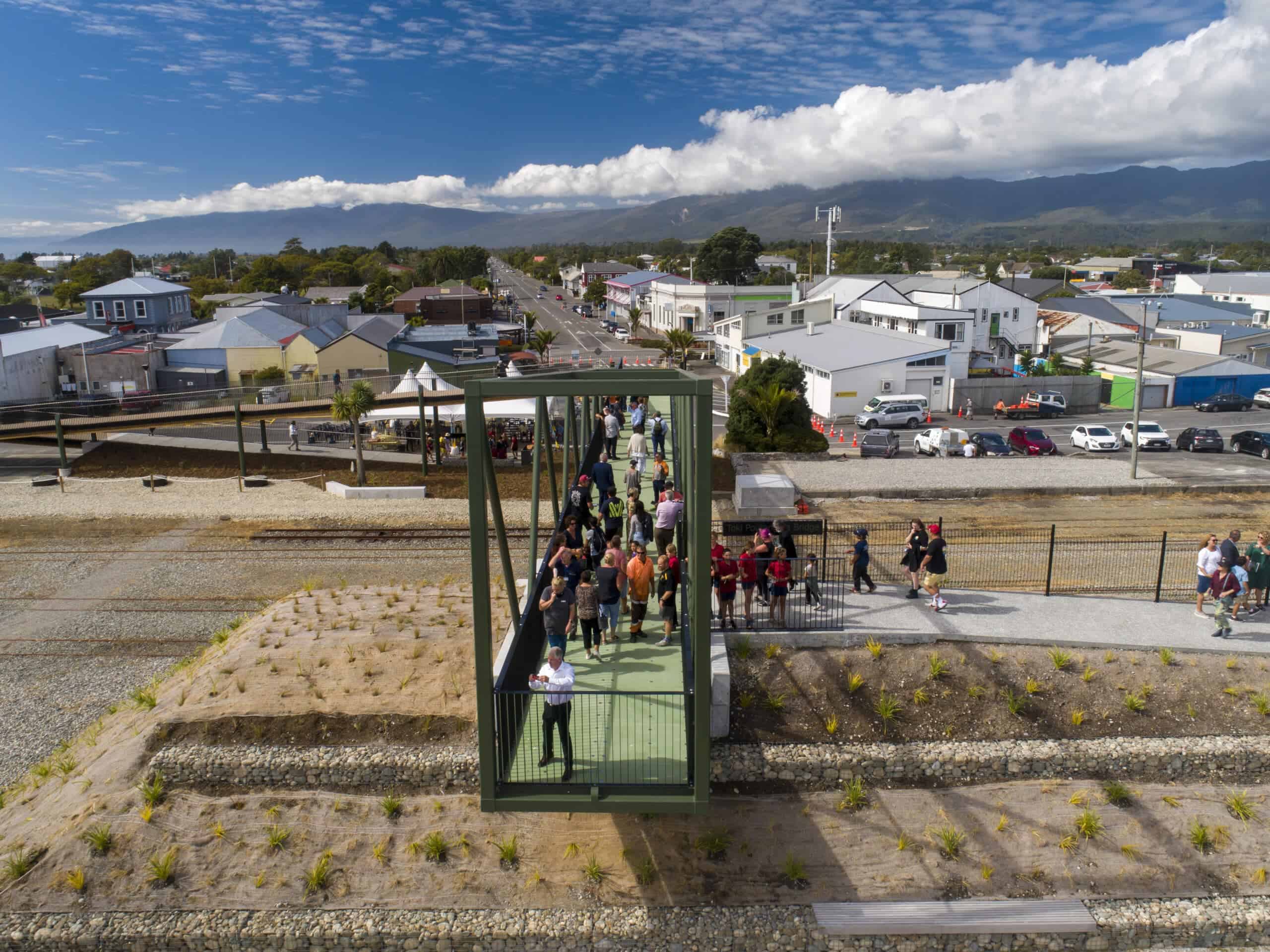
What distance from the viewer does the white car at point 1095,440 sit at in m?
30.7

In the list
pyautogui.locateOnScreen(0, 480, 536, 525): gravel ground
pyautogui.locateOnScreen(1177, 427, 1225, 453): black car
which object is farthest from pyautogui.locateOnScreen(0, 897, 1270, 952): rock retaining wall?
pyautogui.locateOnScreen(1177, 427, 1225, 453): black car

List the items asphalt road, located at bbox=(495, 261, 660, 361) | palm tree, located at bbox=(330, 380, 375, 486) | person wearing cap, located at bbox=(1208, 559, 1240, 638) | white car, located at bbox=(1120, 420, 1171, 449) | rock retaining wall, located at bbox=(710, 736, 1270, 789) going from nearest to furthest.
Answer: rock retaining wall, located at bbox=(710, 736, 1270, 789), person wearing cap, located at bbox=(1208, 559, 1240, 638), palm tree, located at bbox=(330, 380, 375, 486), white car, located at bbox=(1120, 420, 1171, 449), asphalt road, located at bbox=(495, 261, 660, 361)

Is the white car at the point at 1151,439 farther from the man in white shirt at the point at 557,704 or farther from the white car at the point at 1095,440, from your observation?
the man in white shirt at the point at 557,704

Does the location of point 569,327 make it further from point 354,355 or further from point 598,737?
point 598,737

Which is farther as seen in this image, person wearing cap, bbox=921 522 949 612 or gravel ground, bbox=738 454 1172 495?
gravel ground, bbox=738 454 1172 495

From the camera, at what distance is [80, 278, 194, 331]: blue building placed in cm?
6203

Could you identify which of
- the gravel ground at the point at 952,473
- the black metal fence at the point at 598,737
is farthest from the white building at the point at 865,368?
the black metal fence at the point at 598,737

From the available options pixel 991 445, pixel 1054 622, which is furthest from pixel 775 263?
pixel 1054 622

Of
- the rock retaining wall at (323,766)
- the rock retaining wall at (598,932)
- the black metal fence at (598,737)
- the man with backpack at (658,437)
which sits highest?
the man with backpack at (658,437)

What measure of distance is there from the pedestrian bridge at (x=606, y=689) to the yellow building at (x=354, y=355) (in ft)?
127

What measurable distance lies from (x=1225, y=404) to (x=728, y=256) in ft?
216

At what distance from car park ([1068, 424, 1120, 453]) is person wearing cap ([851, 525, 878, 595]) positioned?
69.6 ft

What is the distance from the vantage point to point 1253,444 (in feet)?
98.8

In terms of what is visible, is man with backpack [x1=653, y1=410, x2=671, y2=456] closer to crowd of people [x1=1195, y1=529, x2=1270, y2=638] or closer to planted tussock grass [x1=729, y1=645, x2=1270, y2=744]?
planted tussock grass [x1=729, y1=645, x2=1270, y2=744]
